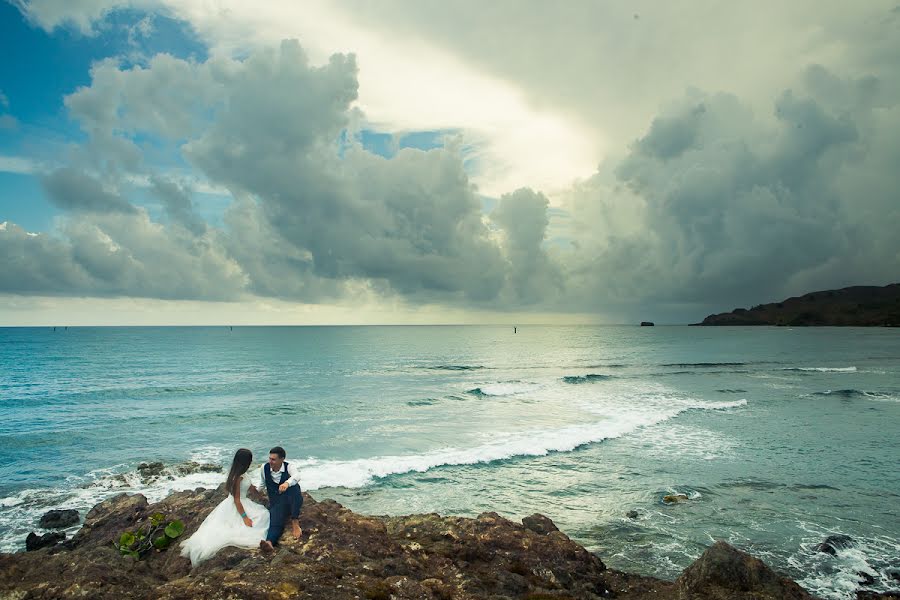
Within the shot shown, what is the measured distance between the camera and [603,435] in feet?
94.5

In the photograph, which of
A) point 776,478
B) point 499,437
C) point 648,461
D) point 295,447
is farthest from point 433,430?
point 776,478

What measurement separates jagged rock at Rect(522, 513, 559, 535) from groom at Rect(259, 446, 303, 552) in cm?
630

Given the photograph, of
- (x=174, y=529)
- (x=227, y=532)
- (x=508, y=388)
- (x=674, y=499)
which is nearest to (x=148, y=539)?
(x=174, y=529)

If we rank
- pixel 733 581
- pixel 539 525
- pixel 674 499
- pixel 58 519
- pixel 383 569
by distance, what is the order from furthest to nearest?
pixel 674 499 < pixel 58 519 < pixel 539 525 < pixel 383 569 < pixel 733 581

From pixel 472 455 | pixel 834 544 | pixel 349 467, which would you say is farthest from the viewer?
pixel 472 455

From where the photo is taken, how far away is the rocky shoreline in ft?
26.3

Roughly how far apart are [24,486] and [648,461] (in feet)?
93.4

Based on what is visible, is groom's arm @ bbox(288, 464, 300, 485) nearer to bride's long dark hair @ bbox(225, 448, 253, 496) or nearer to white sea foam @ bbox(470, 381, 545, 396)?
bride's long dark hair @ bbox(225, 448, 253, 496)

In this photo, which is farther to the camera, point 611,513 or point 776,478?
point 776,478

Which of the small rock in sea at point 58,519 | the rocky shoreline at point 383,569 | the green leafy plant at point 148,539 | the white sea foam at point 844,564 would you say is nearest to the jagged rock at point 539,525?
the rocky shoreline at point 383,569

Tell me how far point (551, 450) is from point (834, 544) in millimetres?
13135

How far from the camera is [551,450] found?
25.8m

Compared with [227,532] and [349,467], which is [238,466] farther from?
[349,467]

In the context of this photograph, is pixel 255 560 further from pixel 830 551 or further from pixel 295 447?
pixel 295 447
